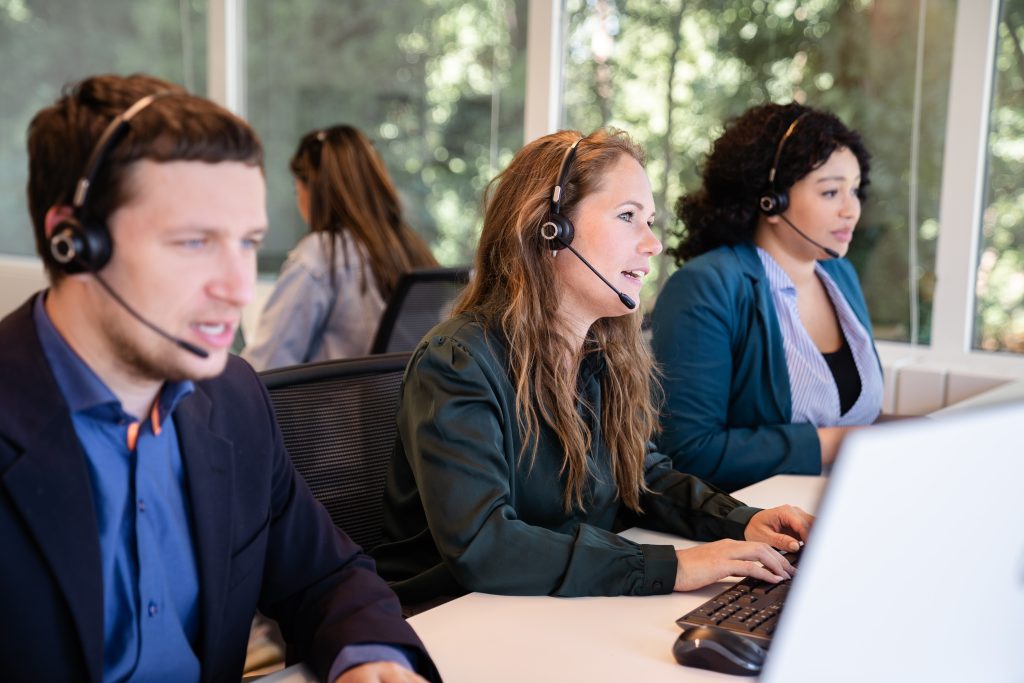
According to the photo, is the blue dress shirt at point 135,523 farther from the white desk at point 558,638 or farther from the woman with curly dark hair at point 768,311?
the woman with curly dark hair at point 768,311

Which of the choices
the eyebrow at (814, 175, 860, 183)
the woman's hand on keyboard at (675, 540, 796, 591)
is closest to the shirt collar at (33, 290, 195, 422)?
the woman's hand on keyboard at (675, 540, 796, 591)

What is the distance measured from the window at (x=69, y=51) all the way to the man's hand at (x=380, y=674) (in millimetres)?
4194

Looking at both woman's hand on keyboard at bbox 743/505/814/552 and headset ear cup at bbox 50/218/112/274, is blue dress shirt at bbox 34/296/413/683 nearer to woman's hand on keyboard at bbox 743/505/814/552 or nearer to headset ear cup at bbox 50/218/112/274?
headset ear cup at bbox 50/218/112/274

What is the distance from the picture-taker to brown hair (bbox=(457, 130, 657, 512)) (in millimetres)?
1550

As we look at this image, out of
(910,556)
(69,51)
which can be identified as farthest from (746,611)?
(69,51)

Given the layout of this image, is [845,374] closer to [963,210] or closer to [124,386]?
[963,210]

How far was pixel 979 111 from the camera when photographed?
9.46ft

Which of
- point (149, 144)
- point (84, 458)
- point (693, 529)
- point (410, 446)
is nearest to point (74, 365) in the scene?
point (84, 458)

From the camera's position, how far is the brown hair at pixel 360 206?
2848 millimetres

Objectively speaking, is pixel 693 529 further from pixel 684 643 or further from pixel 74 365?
pixel 74 365

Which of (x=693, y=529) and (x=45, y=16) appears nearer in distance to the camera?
(x=693, y=529)

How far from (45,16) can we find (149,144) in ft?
16.0

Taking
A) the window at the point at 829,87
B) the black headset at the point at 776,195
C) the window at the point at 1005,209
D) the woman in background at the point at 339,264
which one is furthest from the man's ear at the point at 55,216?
the window at the point at 1005,209

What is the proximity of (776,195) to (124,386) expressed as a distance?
1.63m
